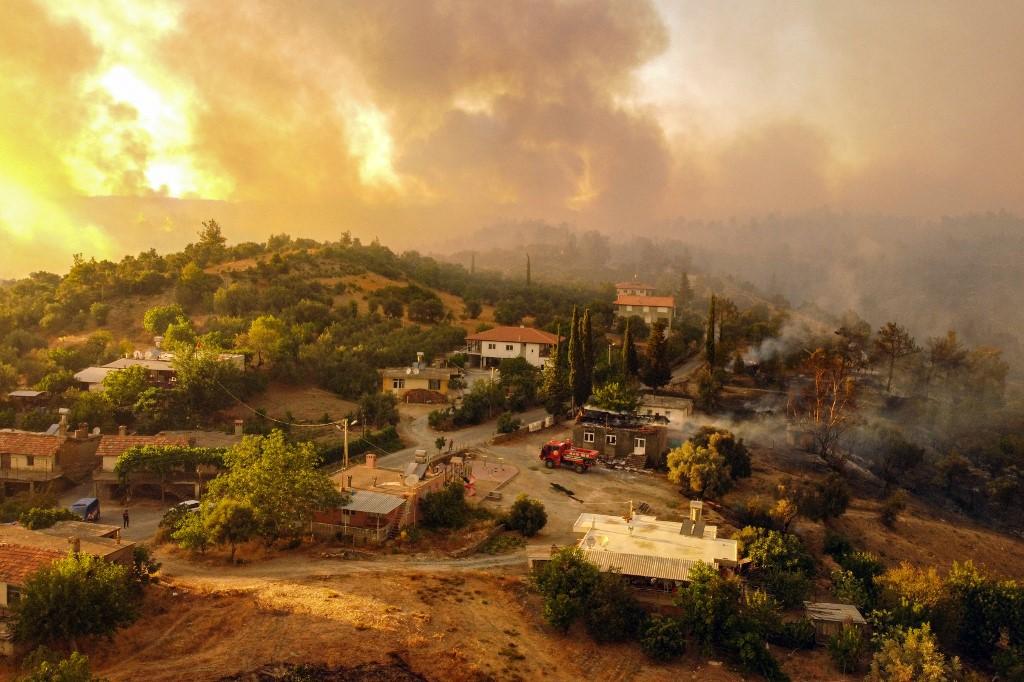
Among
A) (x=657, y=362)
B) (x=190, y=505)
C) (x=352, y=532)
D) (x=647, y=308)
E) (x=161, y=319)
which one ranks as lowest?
(x=190, y=505)

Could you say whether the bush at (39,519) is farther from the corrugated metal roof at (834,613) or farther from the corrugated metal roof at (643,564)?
the corrugated metal roof at (834,613)

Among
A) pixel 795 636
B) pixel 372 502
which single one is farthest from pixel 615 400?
pixel 795 636

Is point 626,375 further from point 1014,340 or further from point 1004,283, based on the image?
point 1004,283

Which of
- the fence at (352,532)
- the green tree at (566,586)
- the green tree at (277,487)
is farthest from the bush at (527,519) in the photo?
the green tree at (277,487)

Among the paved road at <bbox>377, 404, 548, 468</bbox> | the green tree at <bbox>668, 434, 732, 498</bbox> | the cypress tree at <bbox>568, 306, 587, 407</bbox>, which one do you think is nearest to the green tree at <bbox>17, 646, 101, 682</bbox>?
the paved road at <bbox>377, 404, 548, 468</bbox>

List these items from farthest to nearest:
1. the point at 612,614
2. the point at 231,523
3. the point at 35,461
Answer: the point at 35,461, the point at 231,523, the point at 612,614

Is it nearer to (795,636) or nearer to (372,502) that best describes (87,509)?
(372,502)

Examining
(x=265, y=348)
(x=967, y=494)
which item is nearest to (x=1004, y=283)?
(x=967, y=494)
